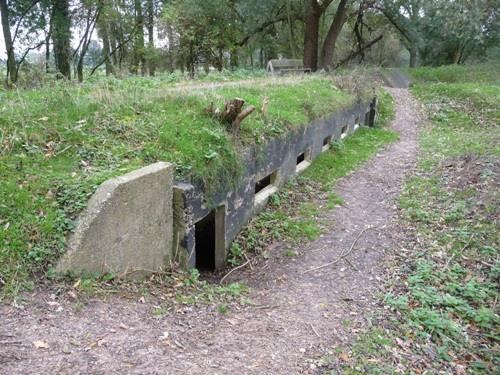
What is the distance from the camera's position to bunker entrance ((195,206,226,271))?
575 cm

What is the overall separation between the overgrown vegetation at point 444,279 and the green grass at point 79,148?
101 inches

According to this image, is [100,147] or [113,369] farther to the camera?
[100,147]

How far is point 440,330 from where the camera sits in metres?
4.10

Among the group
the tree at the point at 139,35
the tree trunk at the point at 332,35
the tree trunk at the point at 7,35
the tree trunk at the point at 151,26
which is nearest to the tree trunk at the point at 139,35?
the tree at the point at 139,35

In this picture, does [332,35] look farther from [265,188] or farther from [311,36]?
[265,188]

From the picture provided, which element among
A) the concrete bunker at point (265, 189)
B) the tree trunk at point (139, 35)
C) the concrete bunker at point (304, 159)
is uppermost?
the tree trunk at point (139, 35)

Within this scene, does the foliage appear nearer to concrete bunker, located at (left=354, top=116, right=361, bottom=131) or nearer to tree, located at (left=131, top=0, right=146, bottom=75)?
concrete bunker, located at (left=354, top=116, right=361, bottom=131)

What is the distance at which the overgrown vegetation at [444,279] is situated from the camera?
3.74m

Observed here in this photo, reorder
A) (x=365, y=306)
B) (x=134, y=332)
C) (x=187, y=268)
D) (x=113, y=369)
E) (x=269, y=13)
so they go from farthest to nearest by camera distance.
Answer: (x=269, y=13)
(x=187, y=268)
(x=365, y=306)
(x=134, y=332)
(x=113, y=369)

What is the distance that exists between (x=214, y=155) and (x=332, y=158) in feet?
16.9

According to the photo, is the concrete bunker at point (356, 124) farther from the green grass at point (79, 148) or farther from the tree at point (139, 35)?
the tree at point (139, 35)

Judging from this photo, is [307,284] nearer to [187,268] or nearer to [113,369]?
[187,268]

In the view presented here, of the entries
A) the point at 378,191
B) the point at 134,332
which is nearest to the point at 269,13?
the point at 378,191

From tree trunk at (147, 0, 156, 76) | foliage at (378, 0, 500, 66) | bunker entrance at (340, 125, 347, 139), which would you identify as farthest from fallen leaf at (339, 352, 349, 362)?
tree trunk at (147, 0, 156, 76)
